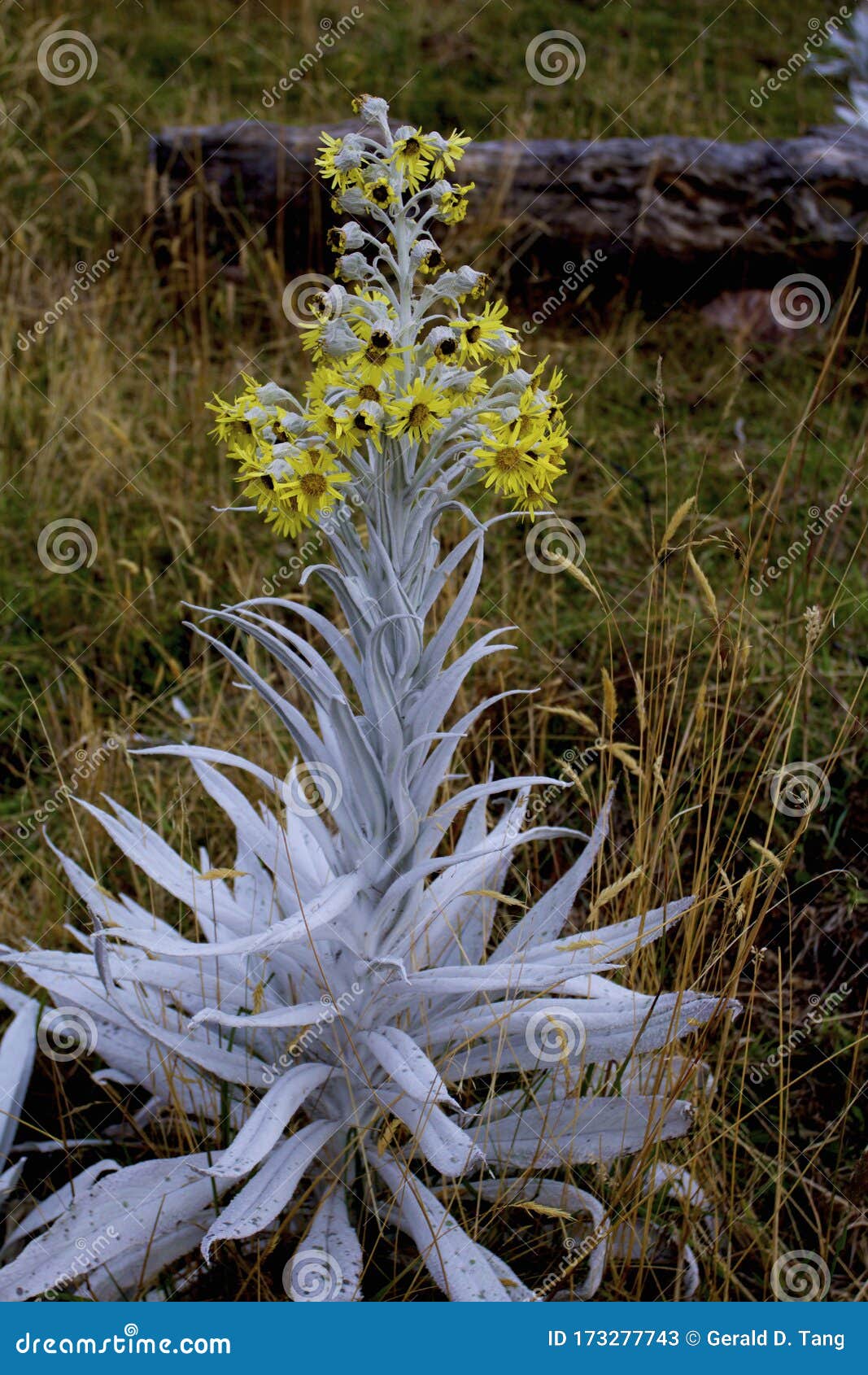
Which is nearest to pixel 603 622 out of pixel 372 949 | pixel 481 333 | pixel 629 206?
pixel 372 949

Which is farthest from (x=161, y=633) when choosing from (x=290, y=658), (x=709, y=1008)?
(x=709, y=1008)

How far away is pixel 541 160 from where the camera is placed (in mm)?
5000

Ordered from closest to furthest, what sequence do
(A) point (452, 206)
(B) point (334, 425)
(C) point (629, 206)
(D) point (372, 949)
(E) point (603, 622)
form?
(B) point (334, 425) → (A) point (452, 206) → (D) point (372, 949) → (E) point (603, 622) → (C) point (629, 206)

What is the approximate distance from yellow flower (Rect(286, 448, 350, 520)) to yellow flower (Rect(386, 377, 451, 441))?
97mm

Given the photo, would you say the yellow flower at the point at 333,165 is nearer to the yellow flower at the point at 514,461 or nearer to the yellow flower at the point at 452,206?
the yellow flower at the point at 452,206

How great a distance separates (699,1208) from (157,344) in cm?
383

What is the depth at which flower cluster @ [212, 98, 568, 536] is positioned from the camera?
5.09 feet

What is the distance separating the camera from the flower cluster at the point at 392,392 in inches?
61.1

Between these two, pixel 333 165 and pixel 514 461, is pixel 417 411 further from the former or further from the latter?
pixel 333 165

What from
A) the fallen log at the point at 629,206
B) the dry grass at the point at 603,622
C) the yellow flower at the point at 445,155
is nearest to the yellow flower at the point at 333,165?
the yellow flower at the point at 445,155

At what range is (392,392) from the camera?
1.62m

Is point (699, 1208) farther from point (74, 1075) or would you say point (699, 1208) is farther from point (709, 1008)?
point (74, 1075)

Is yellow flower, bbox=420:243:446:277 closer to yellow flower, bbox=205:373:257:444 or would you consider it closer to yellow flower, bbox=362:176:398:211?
yellow flower, bbox=362:176:398:211

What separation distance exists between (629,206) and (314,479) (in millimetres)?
3973
